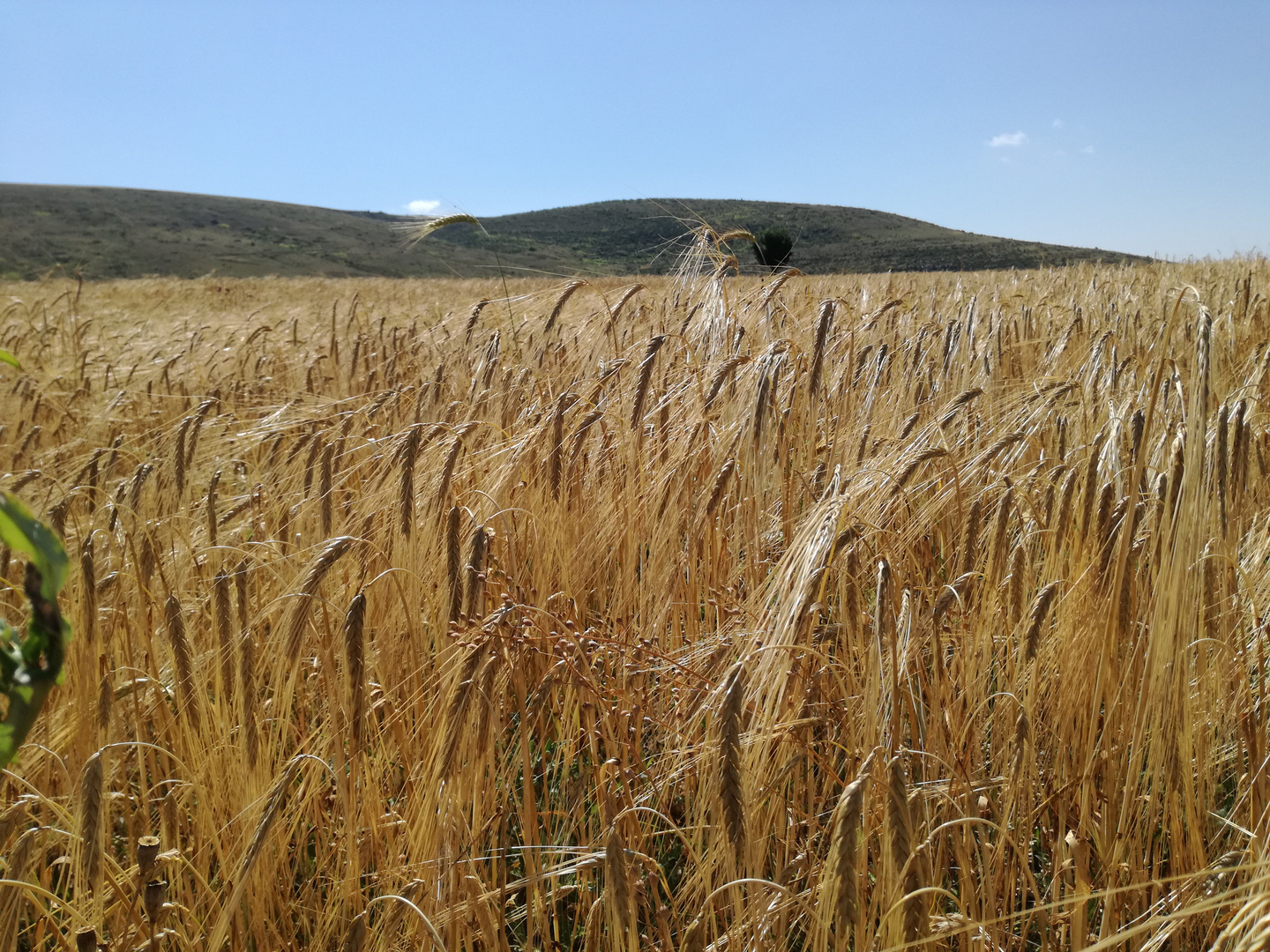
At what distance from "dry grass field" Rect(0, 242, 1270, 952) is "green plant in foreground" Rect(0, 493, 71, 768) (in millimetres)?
612

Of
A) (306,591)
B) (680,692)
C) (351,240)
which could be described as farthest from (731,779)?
(351,240)

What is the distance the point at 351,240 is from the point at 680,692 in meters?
56.2

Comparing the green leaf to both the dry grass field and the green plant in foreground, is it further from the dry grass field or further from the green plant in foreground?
the dry grass field

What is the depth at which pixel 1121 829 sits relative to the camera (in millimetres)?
1141

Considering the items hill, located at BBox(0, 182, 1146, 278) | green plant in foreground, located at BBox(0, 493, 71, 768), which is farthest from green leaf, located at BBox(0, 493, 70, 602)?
hill, located at BBox(0, 182, 1146, 278)

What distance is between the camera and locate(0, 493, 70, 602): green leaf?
0.23 m

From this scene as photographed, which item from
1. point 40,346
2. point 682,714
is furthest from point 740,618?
point 40,346

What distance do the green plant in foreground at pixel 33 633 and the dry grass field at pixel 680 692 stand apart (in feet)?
2.01

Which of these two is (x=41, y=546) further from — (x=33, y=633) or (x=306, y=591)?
(x=306, y=591)

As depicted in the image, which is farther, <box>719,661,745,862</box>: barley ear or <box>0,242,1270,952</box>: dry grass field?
<box>0,242,1270,952</box>: dry grass field

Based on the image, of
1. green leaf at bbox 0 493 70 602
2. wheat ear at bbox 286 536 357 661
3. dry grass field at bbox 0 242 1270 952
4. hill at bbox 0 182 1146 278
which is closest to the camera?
green leaf at bbox 0 493 70 602

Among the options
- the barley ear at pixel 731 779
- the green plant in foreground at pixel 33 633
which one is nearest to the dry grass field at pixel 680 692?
the barley ear at pixel 731 779

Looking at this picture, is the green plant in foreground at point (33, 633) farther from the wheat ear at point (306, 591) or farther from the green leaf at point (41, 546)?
the wheat ear at point (306, 591)

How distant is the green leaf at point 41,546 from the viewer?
0.23 m
